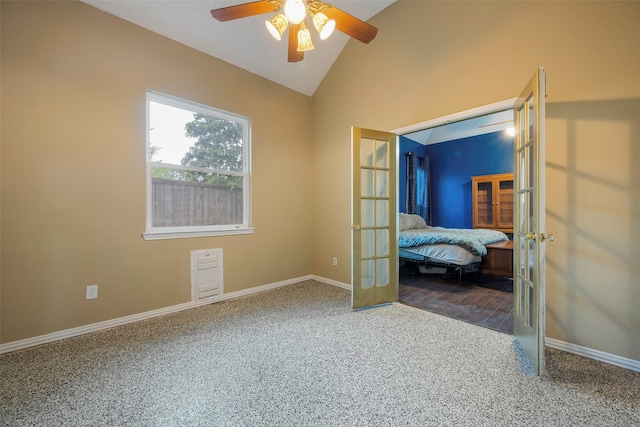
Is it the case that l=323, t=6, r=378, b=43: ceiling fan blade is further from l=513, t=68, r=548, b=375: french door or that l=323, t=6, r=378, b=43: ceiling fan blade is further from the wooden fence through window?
the wooden fence through window

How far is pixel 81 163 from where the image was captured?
2.19m

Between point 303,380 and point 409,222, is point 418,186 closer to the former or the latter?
point 409,222

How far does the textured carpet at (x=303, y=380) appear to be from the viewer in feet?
4.30

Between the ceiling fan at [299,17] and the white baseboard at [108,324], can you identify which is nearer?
the ceiling fan at [299,17]

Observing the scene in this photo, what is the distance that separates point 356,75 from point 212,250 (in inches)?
110

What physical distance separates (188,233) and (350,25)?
2.43 meters

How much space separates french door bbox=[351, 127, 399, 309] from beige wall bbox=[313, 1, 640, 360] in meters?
0.65

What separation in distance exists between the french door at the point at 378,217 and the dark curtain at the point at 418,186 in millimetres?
3229

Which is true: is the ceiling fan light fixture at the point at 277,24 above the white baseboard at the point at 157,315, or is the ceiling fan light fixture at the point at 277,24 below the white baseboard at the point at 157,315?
above

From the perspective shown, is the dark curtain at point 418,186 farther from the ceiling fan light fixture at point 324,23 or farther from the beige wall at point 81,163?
the ceiling fan light fixture at point 324,23

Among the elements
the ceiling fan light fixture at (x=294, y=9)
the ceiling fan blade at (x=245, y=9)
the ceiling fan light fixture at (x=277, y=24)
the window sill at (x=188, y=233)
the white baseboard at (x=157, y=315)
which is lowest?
the white baseboard at (x=157, y=315)

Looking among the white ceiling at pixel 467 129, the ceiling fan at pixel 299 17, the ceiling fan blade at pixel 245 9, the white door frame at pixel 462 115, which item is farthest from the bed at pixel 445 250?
the ceiling fan blade at pixel 245 9

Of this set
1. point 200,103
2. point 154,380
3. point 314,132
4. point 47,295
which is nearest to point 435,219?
point 314,132

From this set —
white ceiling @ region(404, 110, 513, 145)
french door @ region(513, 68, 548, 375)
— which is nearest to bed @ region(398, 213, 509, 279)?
french door @ region(513, 68, 548, 375)
